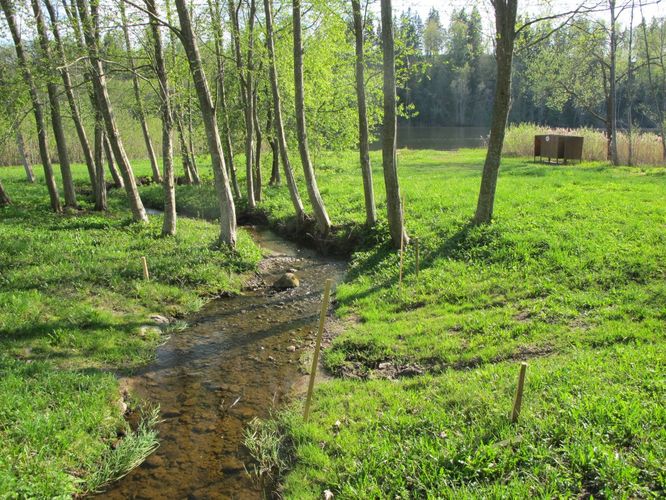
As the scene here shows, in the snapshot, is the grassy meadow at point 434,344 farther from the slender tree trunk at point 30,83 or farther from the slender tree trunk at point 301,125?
the slender tree trunk at point 30,83

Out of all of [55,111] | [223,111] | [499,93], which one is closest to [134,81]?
[223,111]

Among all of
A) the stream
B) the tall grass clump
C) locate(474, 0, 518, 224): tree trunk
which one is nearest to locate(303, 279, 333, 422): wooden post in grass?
the stream

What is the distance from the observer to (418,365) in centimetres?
712

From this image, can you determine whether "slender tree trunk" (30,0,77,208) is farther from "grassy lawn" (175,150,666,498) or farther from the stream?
"grassy lawn" (175,150,666,498)

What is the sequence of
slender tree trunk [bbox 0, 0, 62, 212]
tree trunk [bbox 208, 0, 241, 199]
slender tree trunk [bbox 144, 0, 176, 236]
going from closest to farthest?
slender tree trunk [bbox 144, 0, 176, 236] → slender tree trunk [bbox 0, 0, 62, 212] → tree trunk [bbox 208, 0, 241, 199]

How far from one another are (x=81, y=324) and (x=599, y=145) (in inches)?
1036

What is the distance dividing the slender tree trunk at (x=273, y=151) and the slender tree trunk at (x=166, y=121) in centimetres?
872

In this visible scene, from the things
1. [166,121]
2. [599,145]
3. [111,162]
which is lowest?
[599,145]

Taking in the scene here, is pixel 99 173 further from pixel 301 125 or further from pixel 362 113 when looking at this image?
pixel 362 113

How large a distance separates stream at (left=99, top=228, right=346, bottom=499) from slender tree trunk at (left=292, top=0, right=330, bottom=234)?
3.13 metres

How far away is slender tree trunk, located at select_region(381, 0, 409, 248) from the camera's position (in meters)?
10.4

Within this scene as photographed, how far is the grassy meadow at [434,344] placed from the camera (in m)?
4.47

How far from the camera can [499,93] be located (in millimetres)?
10930

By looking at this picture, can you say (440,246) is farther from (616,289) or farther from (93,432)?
(93,432)
